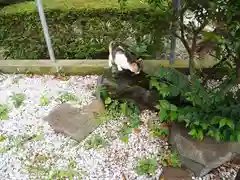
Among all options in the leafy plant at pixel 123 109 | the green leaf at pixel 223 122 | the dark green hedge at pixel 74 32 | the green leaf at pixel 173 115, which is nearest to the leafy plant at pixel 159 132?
the leafy plant at pixel 123 109

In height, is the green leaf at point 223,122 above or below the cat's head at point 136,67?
below

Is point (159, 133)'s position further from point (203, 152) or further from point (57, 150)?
point (57, 150)

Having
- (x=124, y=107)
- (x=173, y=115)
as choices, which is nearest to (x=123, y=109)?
(x=124, y=107)

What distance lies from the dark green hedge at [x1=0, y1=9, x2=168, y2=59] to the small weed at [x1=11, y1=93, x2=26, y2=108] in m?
0.65

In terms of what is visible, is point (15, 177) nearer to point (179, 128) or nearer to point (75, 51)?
point (179, 128)

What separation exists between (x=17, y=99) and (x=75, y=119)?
0.65 meters

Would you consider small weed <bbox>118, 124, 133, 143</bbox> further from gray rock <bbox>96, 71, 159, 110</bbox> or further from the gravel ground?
gray rock <bbox>96, 71, 159, 110</bbox>

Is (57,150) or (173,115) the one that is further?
(57,150)

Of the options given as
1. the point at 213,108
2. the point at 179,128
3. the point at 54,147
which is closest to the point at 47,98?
A: the point at 54,147

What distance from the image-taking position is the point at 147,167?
187 cm

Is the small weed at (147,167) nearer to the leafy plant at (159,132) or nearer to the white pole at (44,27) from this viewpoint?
the leafy plant at (159,132)

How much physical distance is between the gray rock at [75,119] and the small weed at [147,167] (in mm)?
527

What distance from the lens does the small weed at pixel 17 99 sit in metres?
2.47

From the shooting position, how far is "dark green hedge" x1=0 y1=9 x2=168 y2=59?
111 inches
